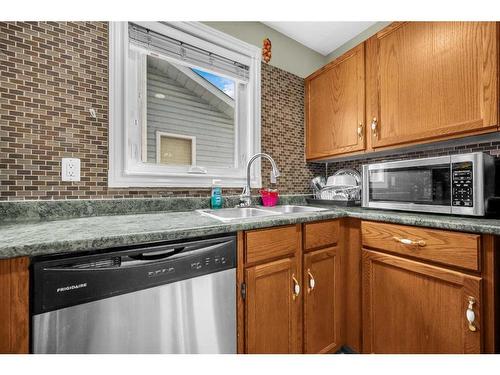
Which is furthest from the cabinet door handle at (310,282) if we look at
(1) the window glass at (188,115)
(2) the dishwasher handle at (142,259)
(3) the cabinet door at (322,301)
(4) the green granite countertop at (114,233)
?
(1) the window glass at (188,115)

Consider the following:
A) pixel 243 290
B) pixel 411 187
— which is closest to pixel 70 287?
pixel 243 290

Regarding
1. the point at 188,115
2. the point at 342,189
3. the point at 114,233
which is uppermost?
the point at 188,115

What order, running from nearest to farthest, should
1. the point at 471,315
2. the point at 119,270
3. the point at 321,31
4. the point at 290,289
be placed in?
the point at 119,270 < the point at 471,315 < the point at 290,289 < the point at 321,31

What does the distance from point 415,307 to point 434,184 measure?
625 mm

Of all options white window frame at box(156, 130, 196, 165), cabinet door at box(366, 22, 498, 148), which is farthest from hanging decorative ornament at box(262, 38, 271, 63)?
white window frame at box(156, 130, 196, 165)

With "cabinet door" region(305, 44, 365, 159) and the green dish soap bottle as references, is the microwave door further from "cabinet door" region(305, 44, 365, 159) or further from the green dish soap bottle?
the green dish soap bottle

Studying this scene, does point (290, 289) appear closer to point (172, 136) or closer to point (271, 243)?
point (271, 243)

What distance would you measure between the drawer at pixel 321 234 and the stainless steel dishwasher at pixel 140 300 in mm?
473

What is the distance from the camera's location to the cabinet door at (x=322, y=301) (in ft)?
4.08

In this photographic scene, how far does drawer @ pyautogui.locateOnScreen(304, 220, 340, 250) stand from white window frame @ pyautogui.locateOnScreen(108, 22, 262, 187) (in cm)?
75

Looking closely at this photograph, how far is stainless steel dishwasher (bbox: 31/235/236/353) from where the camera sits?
2.11ft

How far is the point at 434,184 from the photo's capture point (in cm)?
118

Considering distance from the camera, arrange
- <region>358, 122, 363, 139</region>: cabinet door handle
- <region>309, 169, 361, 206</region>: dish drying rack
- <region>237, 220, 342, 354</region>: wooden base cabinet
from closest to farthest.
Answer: <region>237, 220, 342, 354</region>: wooden base cabinet < <region>358, 122, 363, 139</region>: cabinet door handle < <region>309, 169, 361, 206</region>: dish drying rack
